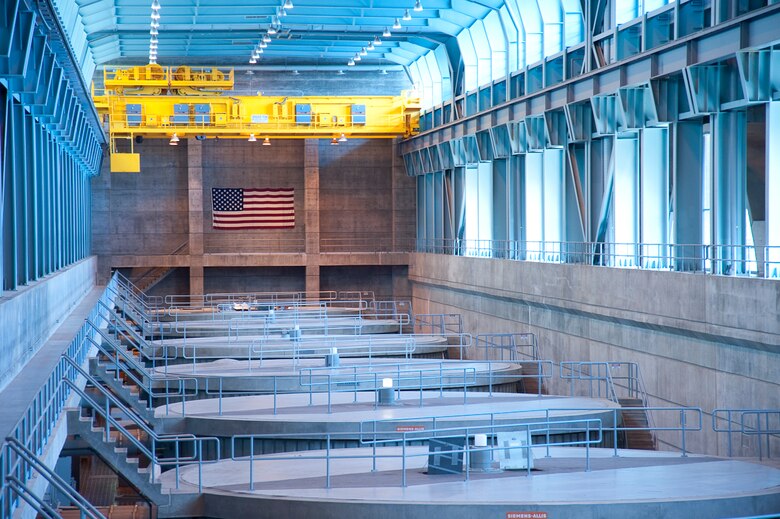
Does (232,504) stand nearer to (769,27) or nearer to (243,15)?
(769,27)

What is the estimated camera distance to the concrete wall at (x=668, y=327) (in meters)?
21.8

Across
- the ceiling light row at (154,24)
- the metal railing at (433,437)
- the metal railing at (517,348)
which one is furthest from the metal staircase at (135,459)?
the ceiling light row at (154,24)

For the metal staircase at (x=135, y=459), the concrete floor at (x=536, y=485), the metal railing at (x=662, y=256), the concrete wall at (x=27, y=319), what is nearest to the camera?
the concrete floor at (x=536, y=485)

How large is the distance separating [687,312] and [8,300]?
44.9 feet

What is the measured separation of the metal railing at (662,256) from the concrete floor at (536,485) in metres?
4.29

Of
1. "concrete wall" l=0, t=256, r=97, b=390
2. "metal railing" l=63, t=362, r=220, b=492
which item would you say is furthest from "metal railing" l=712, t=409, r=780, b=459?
"concrete wall" l=0, t=256, r=97, b=390

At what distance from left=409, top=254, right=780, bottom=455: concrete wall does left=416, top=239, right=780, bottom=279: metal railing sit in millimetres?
643

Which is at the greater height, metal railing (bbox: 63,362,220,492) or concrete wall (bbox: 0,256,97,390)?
concrete wall (bbox: 0,256,97,390)

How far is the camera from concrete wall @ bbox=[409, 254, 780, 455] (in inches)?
856

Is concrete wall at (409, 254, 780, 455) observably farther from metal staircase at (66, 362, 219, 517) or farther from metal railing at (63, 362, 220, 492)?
metal staircase at (66, 362, 219, 517)

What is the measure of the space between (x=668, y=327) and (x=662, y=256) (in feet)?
5.85

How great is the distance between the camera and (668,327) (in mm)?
25875

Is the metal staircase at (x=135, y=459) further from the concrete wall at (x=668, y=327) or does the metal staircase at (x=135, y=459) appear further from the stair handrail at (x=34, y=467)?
the concrete wall at (x=668, y=327)

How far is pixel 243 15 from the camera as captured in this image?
44656mm
